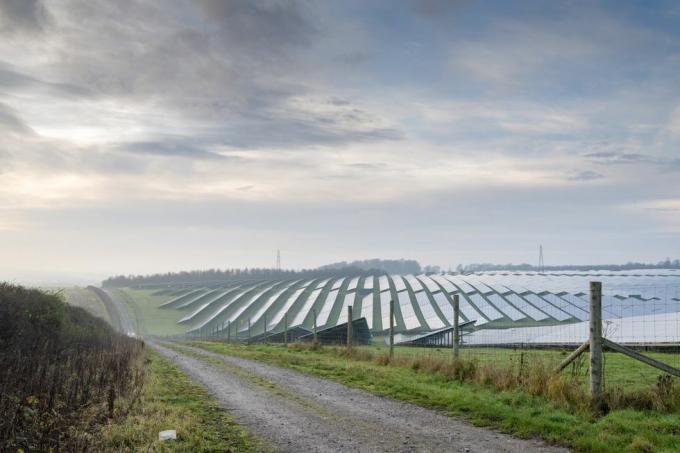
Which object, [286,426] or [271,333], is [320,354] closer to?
[286,426]

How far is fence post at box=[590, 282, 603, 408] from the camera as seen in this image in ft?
39.1

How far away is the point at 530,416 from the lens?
37.1 feet

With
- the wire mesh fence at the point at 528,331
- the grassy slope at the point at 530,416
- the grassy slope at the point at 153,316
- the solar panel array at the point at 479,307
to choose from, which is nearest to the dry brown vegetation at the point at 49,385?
the grassy slope at the point at 530,416

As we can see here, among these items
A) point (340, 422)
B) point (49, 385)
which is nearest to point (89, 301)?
point (49, 385)

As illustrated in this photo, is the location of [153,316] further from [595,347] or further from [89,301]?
[595,347]

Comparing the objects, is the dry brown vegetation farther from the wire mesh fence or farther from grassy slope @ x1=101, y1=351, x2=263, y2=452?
the wire mesh fence

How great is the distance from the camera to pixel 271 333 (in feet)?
197

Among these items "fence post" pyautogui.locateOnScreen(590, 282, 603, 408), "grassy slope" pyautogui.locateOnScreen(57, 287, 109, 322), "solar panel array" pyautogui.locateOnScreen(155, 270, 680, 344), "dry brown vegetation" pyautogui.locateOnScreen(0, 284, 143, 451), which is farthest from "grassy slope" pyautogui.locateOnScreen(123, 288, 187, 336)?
"fence post" pyautogui.locateOnScreen(590, 282, 603, 408)

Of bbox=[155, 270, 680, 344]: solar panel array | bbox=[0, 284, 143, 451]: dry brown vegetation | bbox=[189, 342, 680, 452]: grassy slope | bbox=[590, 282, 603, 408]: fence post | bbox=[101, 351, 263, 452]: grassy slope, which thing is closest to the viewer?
bbox=[189, 342, 680, 452]: grassy slope

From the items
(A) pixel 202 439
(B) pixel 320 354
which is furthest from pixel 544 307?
(A) pixel 202 439

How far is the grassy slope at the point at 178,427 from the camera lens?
987 cm

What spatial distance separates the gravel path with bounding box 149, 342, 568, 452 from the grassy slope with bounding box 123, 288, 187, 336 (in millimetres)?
70357

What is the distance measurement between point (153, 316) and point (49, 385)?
8630 centimetres

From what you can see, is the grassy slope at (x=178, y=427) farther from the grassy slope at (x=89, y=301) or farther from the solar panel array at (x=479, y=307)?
the grassy slope at (x=89, y=301)
